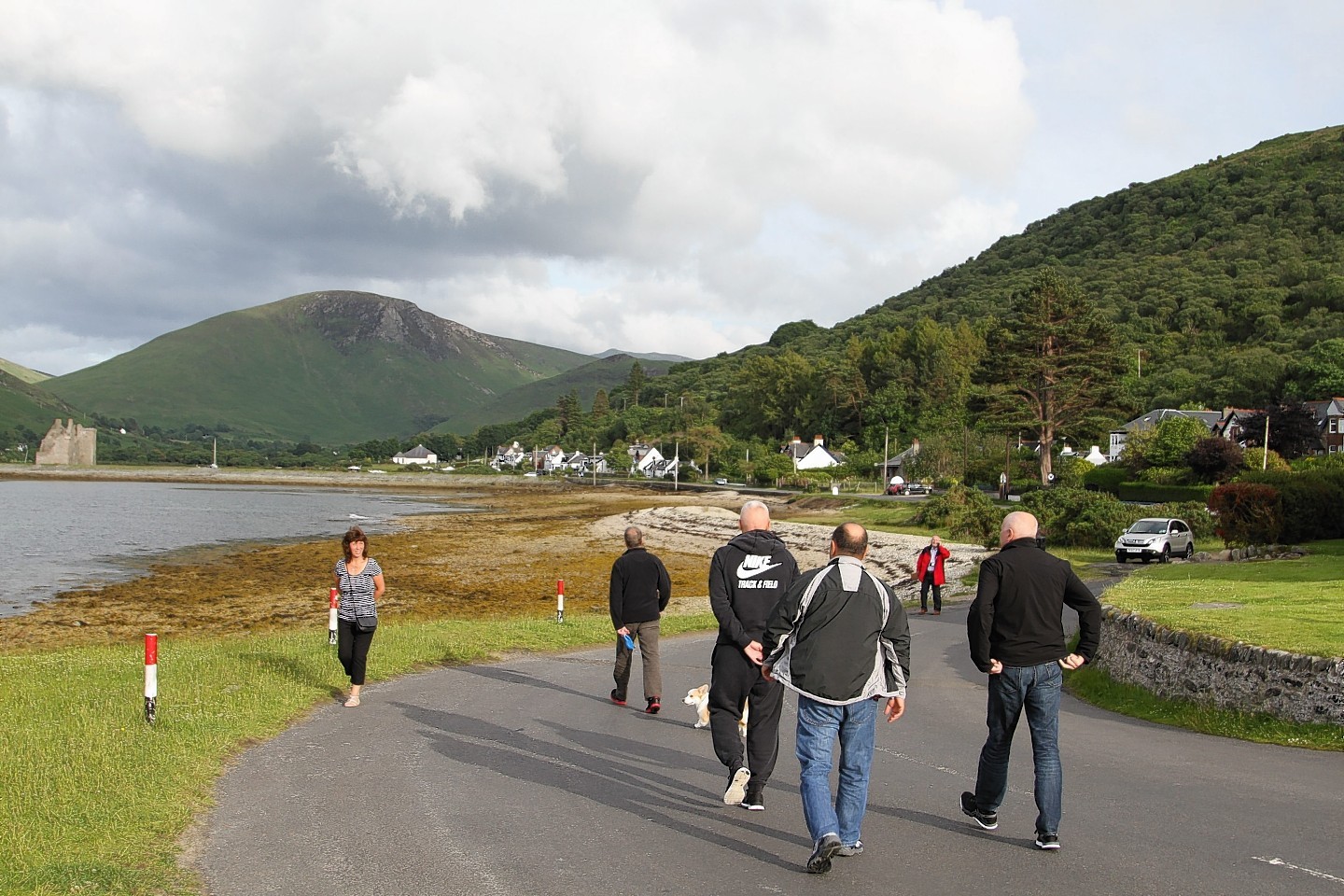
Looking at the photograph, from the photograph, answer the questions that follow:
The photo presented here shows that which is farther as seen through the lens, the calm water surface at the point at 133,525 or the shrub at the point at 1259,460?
the shrub at the point at 1259,460

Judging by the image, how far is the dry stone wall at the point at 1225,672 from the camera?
9477 millimetres

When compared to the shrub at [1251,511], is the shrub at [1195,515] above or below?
below

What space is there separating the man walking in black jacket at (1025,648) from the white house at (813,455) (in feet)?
374

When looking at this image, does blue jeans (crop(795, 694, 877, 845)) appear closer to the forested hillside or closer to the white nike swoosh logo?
the white nike swoosh logo

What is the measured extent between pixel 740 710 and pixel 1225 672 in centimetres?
628

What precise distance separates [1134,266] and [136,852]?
7432 inches

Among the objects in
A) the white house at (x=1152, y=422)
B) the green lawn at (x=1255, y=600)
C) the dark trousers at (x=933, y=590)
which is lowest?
the dark trousers at (x=933, y=590)

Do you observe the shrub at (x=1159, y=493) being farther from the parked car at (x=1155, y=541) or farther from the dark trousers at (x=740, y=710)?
the dark trousers at (x=740, y=710)

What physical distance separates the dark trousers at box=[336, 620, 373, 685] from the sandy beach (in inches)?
524

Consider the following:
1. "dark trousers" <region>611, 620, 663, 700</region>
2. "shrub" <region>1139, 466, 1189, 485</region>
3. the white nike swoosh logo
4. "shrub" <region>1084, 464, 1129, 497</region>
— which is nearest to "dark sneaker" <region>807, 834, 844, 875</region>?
the white nike swoosh logo

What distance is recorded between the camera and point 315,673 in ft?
42.8

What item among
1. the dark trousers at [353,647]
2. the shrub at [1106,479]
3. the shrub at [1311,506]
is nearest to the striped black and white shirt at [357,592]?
the dark trousers at [353,647]

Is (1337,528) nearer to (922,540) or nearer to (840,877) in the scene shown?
(922,540)

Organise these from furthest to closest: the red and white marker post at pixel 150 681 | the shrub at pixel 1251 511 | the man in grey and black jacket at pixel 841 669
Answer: the shrub at pixel 1251 511 → the red and white marker post at pixel 150 681 → the man in grey and black jacket at pixel 841 669
